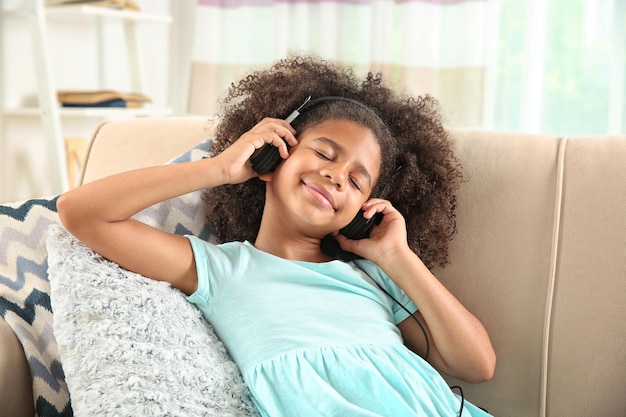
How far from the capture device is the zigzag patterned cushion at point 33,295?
3.92 feet

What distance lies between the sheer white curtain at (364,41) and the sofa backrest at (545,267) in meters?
1.19

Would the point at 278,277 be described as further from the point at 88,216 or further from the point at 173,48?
the point at 173,48

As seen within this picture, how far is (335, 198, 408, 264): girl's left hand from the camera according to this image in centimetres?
137

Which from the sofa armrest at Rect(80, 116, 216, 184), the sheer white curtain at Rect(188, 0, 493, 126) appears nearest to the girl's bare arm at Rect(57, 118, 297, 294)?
the sofa armrest at Rect(80, 116, 216, 184)

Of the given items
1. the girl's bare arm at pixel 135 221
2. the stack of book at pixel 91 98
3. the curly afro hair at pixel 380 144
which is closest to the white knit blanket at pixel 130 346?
the girl's bare arm at pixel 135 221

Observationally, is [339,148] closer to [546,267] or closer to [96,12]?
[546,267]

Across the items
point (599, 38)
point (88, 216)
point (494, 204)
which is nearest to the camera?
point (88, 216)

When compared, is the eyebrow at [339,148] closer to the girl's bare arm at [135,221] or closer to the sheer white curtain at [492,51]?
the girl's bare arm at [135,221]

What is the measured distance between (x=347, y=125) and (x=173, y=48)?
2372 millimetres

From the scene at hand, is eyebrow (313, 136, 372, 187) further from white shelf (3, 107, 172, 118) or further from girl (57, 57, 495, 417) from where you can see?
white shelf (3, 107, 172, 118)

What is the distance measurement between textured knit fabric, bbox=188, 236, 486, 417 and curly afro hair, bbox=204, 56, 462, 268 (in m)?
0.14

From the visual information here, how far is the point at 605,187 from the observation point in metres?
1.38

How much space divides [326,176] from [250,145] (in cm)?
14

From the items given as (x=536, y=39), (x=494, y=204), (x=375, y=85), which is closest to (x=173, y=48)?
(x=536, y=39)
